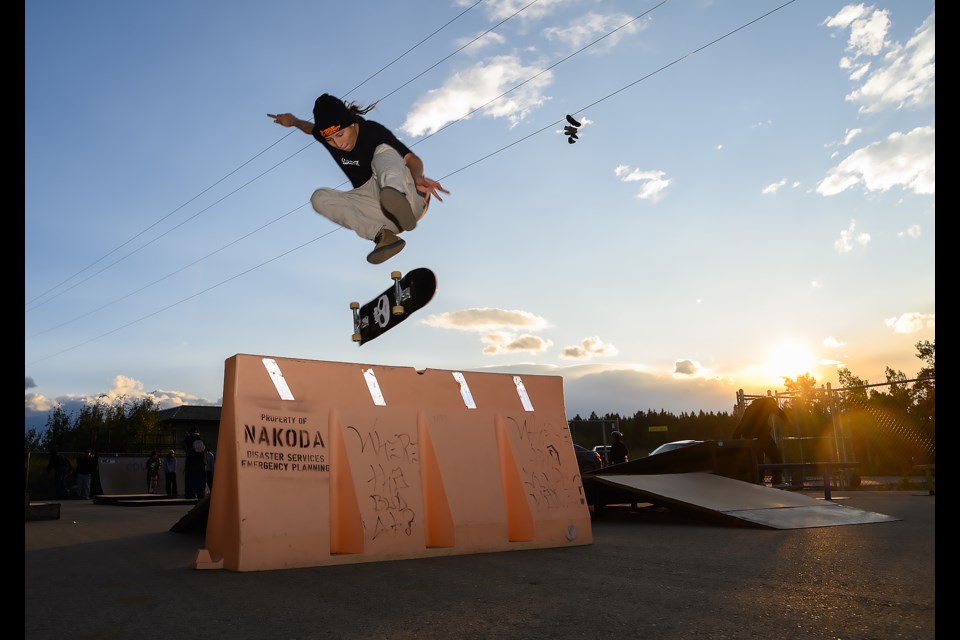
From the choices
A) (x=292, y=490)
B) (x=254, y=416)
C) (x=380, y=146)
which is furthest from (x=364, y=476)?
(x=380, y=146)

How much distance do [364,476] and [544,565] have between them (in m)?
1.89

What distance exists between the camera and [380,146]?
9.44 m

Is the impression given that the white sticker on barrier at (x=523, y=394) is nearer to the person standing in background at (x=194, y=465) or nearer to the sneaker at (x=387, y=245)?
the sneaker at (x=387, y=245)

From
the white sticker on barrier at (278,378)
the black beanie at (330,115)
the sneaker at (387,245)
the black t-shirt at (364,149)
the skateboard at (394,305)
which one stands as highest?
the black beanie at (330,115)

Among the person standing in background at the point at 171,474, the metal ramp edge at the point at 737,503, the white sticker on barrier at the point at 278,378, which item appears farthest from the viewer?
the person standing in background at the point at 171,474

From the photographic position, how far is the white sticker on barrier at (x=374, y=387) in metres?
6.96

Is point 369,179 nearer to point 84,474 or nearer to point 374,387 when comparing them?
point 374,387

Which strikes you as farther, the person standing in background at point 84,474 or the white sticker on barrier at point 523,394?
the person standing in background at point 84,474

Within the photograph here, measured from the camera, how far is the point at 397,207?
938 cm

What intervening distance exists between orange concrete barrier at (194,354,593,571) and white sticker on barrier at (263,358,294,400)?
0.03 feet

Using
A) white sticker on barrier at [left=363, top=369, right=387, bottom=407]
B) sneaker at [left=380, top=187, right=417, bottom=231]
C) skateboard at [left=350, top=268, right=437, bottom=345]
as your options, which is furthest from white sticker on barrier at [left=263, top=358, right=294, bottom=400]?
sneaker at [left=380, top=187, right=417, bottom=231]

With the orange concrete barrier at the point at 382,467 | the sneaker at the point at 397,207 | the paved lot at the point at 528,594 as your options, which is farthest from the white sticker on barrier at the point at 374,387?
the sneaker at the point at 397,207

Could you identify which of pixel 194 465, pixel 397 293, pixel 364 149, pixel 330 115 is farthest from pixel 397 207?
pixel 194 465

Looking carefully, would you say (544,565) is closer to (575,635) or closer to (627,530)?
(575,635)
